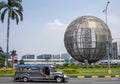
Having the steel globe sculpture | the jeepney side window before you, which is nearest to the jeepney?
the jeepney side window

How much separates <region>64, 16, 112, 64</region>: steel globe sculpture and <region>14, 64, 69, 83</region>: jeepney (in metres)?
45.6

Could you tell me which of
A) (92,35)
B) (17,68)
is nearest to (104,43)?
(92,35)

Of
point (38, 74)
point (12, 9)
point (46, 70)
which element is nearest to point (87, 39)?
point (12, 9)

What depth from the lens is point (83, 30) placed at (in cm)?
7162

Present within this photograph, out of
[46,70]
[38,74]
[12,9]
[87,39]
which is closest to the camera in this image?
[38,74]

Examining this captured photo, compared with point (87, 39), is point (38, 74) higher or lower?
lower

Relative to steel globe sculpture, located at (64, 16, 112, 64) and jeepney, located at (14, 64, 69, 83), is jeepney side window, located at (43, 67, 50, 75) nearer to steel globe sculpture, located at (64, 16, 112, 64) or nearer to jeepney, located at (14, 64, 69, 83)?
jeepney, located at (14, 64, 69, 83)

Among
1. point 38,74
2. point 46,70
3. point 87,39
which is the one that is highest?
point 87,39

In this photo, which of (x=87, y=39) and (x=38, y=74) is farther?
(x=87, y=39)

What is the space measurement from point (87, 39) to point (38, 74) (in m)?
46.8

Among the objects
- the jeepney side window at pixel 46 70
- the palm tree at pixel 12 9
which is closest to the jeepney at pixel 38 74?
the jeepney side window at pixel 46 70

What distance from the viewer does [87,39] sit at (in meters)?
71.8

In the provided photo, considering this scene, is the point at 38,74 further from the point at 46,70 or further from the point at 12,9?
the point at 12,9

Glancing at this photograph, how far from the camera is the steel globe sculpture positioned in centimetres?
7150
